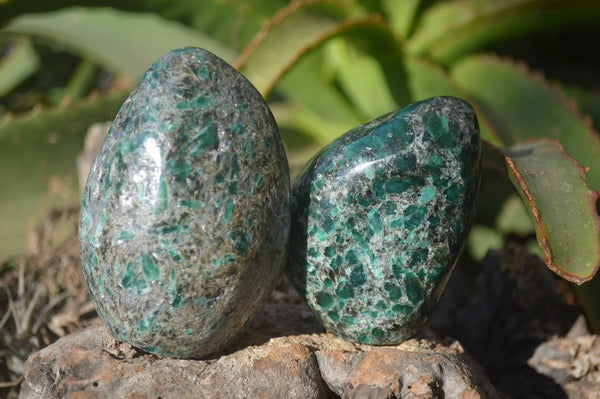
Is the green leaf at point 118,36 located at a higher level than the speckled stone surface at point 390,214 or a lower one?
higher

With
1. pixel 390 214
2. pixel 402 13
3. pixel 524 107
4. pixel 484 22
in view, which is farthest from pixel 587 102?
pixel 390 214

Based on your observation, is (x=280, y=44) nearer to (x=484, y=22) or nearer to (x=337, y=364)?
(x=484, y=22)

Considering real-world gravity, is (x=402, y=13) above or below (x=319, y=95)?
above

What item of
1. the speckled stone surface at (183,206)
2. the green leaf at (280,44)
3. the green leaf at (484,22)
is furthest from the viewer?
the green leaf at (484,22)

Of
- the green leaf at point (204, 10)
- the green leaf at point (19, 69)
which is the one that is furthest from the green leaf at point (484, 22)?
the green leaf at point (19, 69)

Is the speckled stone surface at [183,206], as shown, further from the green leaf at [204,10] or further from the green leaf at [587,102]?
the green leaf at [587,102]

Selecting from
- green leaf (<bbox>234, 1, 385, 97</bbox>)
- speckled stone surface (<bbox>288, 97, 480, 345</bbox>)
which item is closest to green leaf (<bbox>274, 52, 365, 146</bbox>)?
green leaf (<bbox>234, 1, 385, 97</bbox>)

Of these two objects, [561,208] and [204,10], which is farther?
[204,10]
